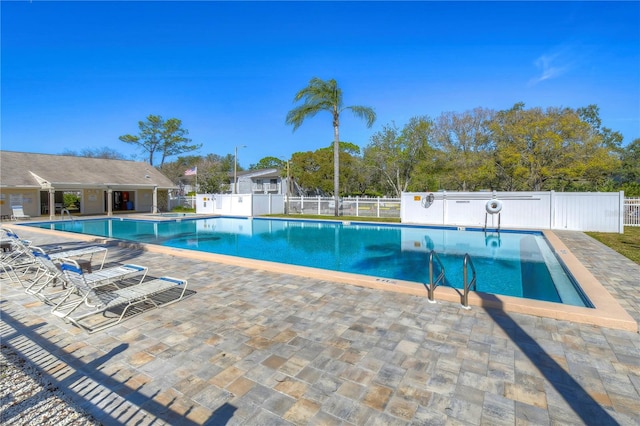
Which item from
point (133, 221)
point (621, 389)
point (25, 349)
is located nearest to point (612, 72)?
point (621, 389)

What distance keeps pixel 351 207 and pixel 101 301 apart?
18756 mm

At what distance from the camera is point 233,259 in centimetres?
705

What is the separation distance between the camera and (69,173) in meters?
23.2

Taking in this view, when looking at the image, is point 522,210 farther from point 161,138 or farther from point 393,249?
point 161,138

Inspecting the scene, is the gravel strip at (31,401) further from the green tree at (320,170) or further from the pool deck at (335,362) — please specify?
the green tree at (320,170)

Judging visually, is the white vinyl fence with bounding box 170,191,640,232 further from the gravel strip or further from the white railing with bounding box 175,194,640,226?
the gravel strip

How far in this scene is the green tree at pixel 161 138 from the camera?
123 feet

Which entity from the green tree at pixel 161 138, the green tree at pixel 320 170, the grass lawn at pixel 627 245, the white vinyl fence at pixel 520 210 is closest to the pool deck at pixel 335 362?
the grass lawn at pixel 627 245

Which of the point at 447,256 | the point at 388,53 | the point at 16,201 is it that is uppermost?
the point at 388,53

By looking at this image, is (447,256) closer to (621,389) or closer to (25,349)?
(621,389)

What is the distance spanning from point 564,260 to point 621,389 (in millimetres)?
5739

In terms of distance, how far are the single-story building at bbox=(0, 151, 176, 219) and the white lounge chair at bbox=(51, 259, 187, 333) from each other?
69.2 feet

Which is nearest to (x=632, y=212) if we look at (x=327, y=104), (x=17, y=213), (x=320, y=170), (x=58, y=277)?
(x=327, y=104)

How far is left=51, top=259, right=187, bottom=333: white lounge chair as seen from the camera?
12.4ft
